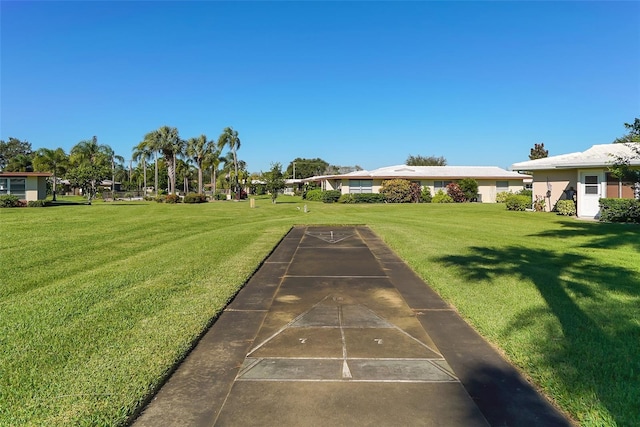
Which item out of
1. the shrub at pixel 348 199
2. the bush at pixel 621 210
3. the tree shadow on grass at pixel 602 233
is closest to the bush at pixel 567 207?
the bush at pixel 621 210

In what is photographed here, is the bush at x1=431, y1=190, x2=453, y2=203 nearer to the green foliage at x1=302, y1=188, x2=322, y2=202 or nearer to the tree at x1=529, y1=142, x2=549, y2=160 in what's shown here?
the green foliage at x1=302, y1=188, x2=322, y2=202

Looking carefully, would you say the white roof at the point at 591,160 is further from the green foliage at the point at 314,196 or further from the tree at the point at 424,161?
the tree at the point at 424,161

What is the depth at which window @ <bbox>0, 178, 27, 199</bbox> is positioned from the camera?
3259 cm

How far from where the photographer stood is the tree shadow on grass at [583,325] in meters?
3.69

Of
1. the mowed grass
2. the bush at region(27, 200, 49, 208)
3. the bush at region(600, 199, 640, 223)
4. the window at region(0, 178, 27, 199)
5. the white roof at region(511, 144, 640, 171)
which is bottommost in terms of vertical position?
the mowed grass

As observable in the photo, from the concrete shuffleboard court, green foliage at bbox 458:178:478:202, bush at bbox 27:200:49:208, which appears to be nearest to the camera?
the concrete shuffleboard court

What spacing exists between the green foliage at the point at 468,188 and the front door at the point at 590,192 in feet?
61.4

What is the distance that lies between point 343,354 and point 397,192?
120 feet

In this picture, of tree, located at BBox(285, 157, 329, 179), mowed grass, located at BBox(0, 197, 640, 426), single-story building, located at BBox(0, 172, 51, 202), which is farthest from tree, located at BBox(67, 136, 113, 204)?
tree, located at BBox(285, 157, 329, 179)

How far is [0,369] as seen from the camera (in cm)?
418

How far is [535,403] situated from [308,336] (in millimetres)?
2578

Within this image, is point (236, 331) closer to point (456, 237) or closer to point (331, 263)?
point (331, 263)

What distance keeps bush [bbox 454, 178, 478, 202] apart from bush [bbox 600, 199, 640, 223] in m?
21.0

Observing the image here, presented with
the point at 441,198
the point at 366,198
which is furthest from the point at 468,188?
the point at 366,198
